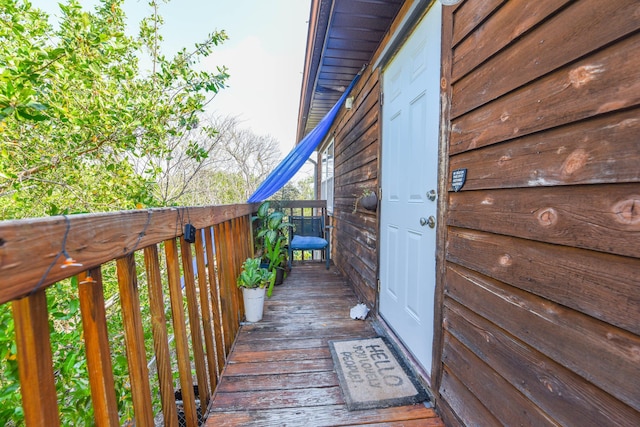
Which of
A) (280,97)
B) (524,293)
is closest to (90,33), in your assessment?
(524,293)

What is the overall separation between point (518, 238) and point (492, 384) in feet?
1.75

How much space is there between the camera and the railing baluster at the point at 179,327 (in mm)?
1110

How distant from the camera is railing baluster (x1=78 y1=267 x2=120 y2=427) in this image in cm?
65

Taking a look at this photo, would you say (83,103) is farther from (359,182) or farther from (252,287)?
(359,182)

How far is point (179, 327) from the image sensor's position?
1.14 metres

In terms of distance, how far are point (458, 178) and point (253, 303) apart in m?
1.79

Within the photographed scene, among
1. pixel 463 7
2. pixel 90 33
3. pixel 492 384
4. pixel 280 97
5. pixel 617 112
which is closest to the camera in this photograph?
pixel 617 112

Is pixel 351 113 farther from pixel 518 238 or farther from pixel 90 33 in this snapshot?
pixel 518 238

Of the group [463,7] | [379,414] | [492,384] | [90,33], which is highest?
[90,33]

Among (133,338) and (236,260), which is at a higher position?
(133,338)

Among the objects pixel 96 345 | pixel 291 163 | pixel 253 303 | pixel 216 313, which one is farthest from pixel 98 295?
pixel 291 163

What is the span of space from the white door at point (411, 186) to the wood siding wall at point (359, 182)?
199mm

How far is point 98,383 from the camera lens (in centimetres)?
67

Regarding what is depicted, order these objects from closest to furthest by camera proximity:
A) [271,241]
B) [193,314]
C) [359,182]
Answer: [193,314] < [359,182] < [271,241]
